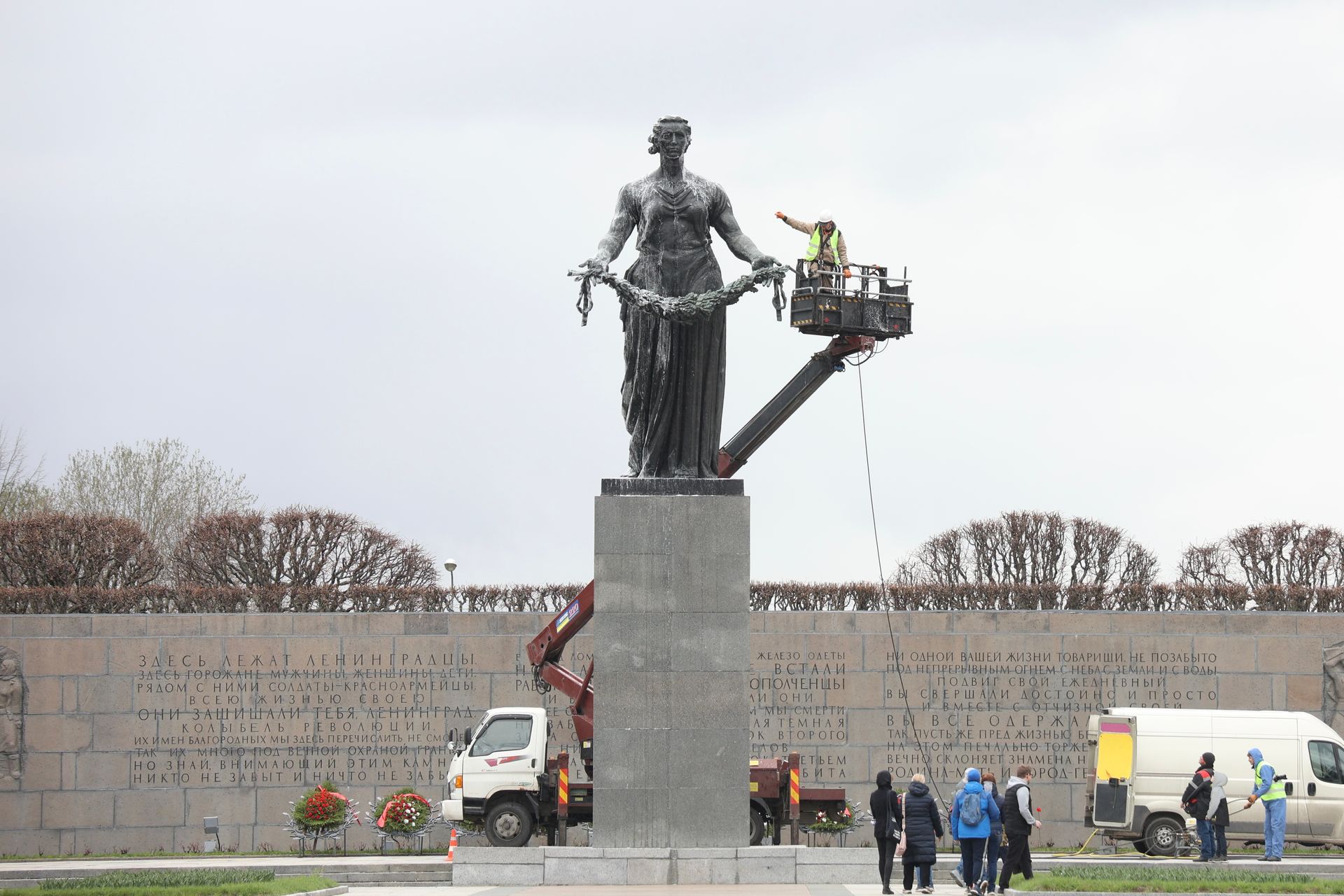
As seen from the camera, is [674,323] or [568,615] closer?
[674,323]

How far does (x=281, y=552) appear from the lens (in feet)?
118

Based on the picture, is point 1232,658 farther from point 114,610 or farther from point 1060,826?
point 114,610

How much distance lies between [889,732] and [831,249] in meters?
8.52

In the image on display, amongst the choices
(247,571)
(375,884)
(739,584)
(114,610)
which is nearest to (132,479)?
(247,571)

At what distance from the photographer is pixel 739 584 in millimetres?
18391

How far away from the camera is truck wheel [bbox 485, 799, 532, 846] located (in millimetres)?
25203

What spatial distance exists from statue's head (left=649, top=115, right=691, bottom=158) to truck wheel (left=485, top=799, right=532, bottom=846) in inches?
399

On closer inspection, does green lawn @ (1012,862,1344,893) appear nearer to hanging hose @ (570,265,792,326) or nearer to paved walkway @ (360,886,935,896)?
paved walkway @ (360,886,935,896)

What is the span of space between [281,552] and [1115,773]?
17.0 metres

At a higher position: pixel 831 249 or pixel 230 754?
pixel 831 249

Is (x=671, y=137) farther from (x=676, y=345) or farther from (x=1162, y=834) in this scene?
(x=1162, y=834)

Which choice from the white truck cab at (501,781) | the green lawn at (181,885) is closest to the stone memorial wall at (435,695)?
the white truck cab at (501,781)

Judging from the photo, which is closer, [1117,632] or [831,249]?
[831,249]

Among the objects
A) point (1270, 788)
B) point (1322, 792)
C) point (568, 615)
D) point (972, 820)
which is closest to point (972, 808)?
point (972, 820)
